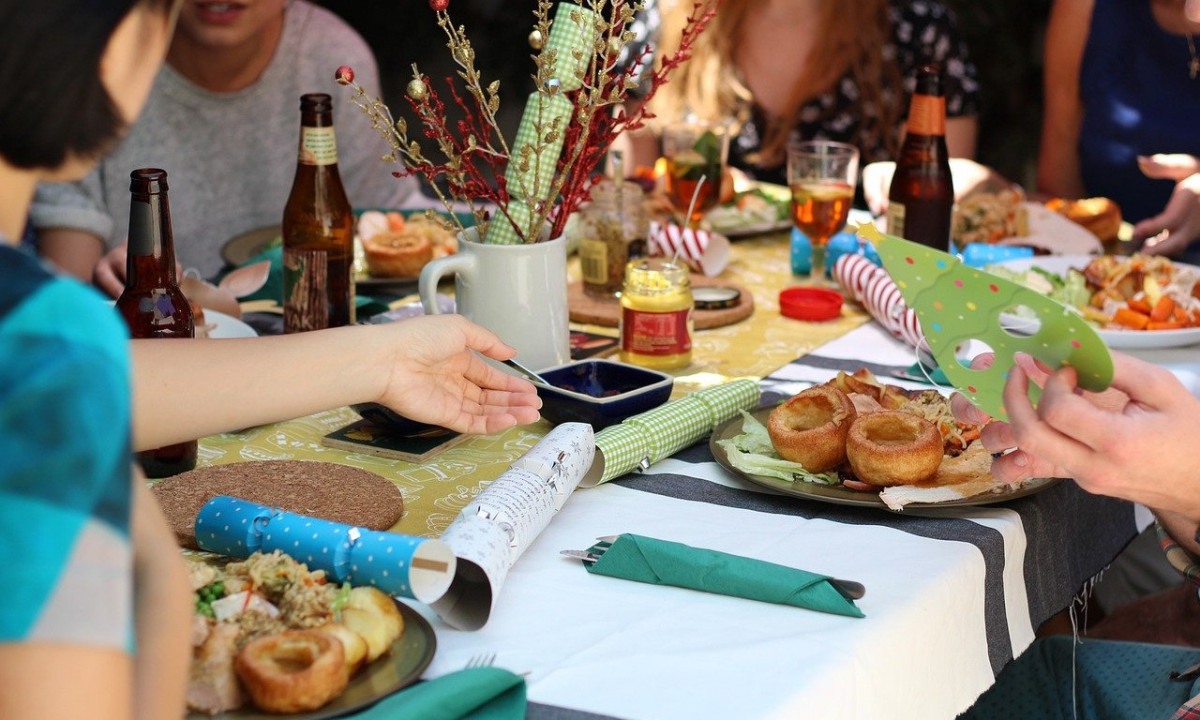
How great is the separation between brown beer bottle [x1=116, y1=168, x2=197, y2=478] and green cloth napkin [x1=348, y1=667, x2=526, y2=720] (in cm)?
58

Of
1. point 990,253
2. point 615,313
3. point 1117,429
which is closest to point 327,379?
point 1117,429

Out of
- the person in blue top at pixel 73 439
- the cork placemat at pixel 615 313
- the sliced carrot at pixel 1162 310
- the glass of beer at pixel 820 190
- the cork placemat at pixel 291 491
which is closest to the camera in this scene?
the person in blue top at pixel 73 439

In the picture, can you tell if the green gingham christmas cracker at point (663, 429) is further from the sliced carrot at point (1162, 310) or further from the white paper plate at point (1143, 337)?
the sliced carrot at point (1162, 310)

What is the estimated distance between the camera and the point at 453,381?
139 cm

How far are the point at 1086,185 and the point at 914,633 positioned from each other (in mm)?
2722

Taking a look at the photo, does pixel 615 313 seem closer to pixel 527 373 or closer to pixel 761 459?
pixel 527 373

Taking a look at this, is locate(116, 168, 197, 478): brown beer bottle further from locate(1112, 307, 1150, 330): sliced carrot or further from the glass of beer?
locate(1112, 307, 1150, 330): sliced carrot

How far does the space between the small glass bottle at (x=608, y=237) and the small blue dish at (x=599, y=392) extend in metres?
0.52

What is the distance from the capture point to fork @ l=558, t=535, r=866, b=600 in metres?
1.11

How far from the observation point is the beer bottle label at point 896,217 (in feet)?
7.29

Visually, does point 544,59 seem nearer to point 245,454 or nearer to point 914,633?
point 245,454

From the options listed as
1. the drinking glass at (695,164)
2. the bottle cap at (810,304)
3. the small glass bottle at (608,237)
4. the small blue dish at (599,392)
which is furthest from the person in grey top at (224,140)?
the small blue dish at (599,392)

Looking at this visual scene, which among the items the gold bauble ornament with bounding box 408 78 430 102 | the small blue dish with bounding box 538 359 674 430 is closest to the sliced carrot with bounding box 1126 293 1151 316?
the small blue dish with bounding box 538 359 674 430

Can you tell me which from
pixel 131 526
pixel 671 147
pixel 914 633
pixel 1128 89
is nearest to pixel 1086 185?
pixel 1128 89
